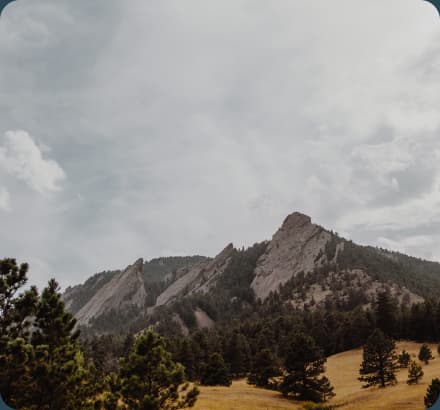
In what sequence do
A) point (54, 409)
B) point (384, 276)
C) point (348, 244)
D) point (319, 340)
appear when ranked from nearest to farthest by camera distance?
1. point (54, 409)
2. point (319, 340)
3. point (384, 276)
4. point (348, 244)

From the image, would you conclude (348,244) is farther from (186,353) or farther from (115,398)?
(115,398)

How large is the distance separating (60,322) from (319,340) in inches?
2810

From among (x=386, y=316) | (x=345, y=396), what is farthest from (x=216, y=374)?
(x=386, y=316)

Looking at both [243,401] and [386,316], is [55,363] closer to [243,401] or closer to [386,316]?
[243,401]

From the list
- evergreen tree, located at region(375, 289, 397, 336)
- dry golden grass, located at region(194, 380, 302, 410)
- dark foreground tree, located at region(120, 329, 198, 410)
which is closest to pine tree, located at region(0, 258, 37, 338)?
dark foreground tree, located at region(120, 329, 198, 410)

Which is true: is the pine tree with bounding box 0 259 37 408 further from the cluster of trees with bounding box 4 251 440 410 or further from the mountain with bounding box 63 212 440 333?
the mountain with bounding box 63 212 440 333

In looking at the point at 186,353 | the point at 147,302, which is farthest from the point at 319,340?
the point at 147,302

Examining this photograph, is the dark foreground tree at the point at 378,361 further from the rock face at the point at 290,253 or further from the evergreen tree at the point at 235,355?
the rock face at the point at 290,253

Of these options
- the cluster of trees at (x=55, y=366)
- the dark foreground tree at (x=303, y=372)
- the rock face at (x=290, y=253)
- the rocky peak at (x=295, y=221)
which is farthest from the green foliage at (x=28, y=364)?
the rocky peak at (x=295, y=221)

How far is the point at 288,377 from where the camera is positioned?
119 feet

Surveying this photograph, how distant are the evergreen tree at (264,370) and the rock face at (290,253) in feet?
351

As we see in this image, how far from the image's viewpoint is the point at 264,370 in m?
44.5

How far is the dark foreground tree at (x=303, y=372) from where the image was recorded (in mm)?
34875

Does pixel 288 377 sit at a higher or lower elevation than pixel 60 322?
lower
